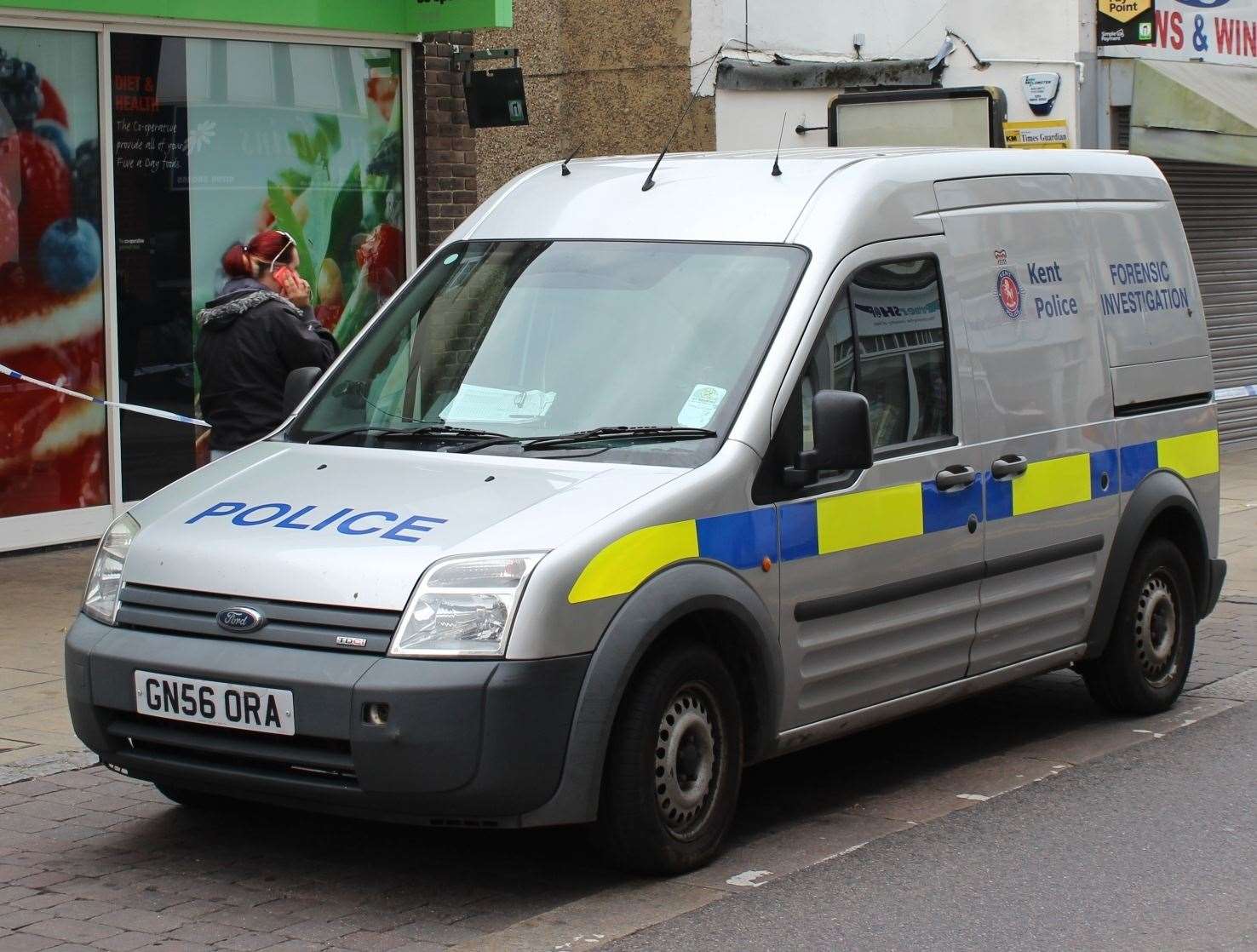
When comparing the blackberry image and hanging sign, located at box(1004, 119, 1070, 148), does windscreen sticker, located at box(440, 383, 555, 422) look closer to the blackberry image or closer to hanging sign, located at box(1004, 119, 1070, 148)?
the blackberry image

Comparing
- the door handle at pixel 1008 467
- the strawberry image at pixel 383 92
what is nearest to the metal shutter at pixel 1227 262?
the strawberry image at pixel 383 92

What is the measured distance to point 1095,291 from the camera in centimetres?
742

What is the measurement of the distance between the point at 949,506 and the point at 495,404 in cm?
155

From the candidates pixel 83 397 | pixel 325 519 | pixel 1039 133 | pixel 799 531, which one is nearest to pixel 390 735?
pixel 325 519

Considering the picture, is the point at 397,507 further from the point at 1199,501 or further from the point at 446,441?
the point at 1199,501

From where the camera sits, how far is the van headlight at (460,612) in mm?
5070

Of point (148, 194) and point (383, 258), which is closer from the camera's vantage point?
point (148, 194)

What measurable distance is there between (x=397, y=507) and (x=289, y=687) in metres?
0.62

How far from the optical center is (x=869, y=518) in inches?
243

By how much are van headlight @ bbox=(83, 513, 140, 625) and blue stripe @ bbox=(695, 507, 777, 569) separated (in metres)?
1.65

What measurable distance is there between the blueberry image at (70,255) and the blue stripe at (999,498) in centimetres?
649

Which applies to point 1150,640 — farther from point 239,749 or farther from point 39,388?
point 39,388

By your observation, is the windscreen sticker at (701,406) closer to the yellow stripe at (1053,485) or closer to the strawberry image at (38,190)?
the yellow stripe at (1053,485)

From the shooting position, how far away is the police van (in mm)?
5145
